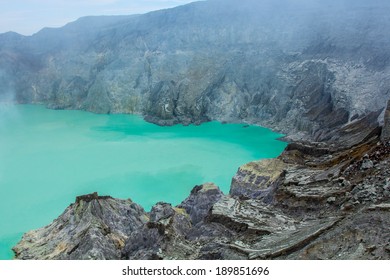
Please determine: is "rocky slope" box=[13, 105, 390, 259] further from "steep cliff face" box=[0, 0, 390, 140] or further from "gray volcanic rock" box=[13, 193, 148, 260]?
"steep cliff face" box=[0, 0, 390, 140]

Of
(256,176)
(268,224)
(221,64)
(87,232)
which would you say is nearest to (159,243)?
(87,232)

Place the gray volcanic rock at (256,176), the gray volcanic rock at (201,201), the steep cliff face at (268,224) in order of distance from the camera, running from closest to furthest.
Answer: the steep cliff face at (268,224) < the gray volcanic rock at (201,201) < the gray volcanic rock at (256,176)

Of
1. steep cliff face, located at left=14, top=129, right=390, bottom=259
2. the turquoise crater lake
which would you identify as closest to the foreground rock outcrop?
steep cliff face, located at left=14, top=129, right=390, bottom=259

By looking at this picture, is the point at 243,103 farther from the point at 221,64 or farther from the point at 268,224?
the point at 268,224

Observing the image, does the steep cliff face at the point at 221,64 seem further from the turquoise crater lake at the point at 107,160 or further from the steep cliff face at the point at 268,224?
the steep cliff face at the point at 268,224

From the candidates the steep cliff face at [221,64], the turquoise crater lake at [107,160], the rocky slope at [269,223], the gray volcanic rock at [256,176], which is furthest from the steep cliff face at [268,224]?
the steep cliff face at [221,64]

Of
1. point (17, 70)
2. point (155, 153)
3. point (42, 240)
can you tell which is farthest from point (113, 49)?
point (42, 240)
